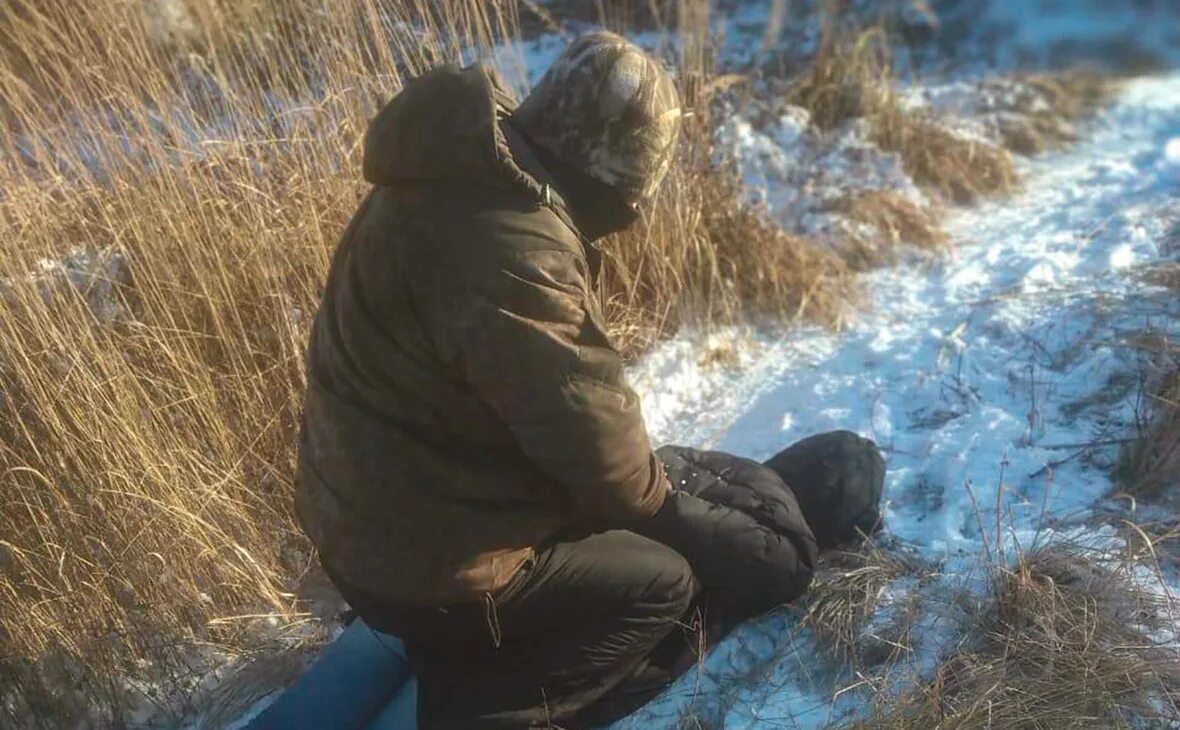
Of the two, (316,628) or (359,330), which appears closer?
(359,330)

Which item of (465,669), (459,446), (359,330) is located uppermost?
(359,330)

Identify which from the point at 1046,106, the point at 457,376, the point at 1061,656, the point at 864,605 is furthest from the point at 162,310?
the point at 1046,106

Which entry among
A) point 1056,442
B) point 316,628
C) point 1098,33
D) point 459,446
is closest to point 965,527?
point 1056,442

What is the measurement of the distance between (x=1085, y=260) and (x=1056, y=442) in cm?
145

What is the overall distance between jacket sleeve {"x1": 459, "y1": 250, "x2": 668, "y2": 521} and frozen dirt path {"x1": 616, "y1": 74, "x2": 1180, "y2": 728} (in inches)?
28.2

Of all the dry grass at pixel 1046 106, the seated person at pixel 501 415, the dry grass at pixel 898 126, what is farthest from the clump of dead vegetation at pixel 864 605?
the dry grass at pixel 1046 106

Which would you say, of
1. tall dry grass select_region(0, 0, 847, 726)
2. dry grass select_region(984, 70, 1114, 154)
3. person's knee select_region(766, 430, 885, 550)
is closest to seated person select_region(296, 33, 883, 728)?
person's knee select_region(766, 430, 885, 550)

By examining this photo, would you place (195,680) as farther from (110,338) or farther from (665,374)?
(665,374)

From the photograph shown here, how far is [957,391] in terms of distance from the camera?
339cm

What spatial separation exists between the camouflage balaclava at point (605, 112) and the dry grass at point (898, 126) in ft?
12.0

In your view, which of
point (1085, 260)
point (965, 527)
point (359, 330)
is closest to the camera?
point (359, 330)

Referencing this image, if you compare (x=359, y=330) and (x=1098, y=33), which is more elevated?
(x=359, y=330)

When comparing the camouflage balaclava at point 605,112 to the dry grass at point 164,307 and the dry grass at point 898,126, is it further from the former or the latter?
the dry grass at point 898,126

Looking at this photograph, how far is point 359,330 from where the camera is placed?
1.83 metres
